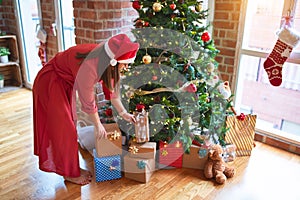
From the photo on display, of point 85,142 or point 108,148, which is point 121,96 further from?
point 85,142

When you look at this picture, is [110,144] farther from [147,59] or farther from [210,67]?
[210,67]

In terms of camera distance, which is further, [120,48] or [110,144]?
[110,144]

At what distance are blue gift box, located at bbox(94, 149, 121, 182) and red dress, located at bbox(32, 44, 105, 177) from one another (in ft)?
0.51

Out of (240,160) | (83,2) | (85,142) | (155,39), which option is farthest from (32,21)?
(240,160)

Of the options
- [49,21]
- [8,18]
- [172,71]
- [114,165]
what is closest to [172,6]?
[172,71]

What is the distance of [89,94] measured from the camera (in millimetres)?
1681

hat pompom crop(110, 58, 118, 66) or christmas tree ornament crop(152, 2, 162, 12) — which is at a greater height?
christmas tree ornament crop(152, 2, 162, 12)

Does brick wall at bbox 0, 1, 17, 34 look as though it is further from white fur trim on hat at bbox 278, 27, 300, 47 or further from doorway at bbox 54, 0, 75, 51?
white fur trim on hat at bbox 278, 27, 300, 47

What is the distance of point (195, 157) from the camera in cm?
222

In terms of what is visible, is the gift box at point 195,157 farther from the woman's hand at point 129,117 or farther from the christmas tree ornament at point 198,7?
the christmas tree ornament at point 198,7

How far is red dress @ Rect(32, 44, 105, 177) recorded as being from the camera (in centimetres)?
172

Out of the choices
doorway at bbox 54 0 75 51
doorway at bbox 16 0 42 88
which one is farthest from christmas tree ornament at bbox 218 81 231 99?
doorway at bbox 16 0 42 88

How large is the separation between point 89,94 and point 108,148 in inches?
20.0

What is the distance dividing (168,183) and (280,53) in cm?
140
